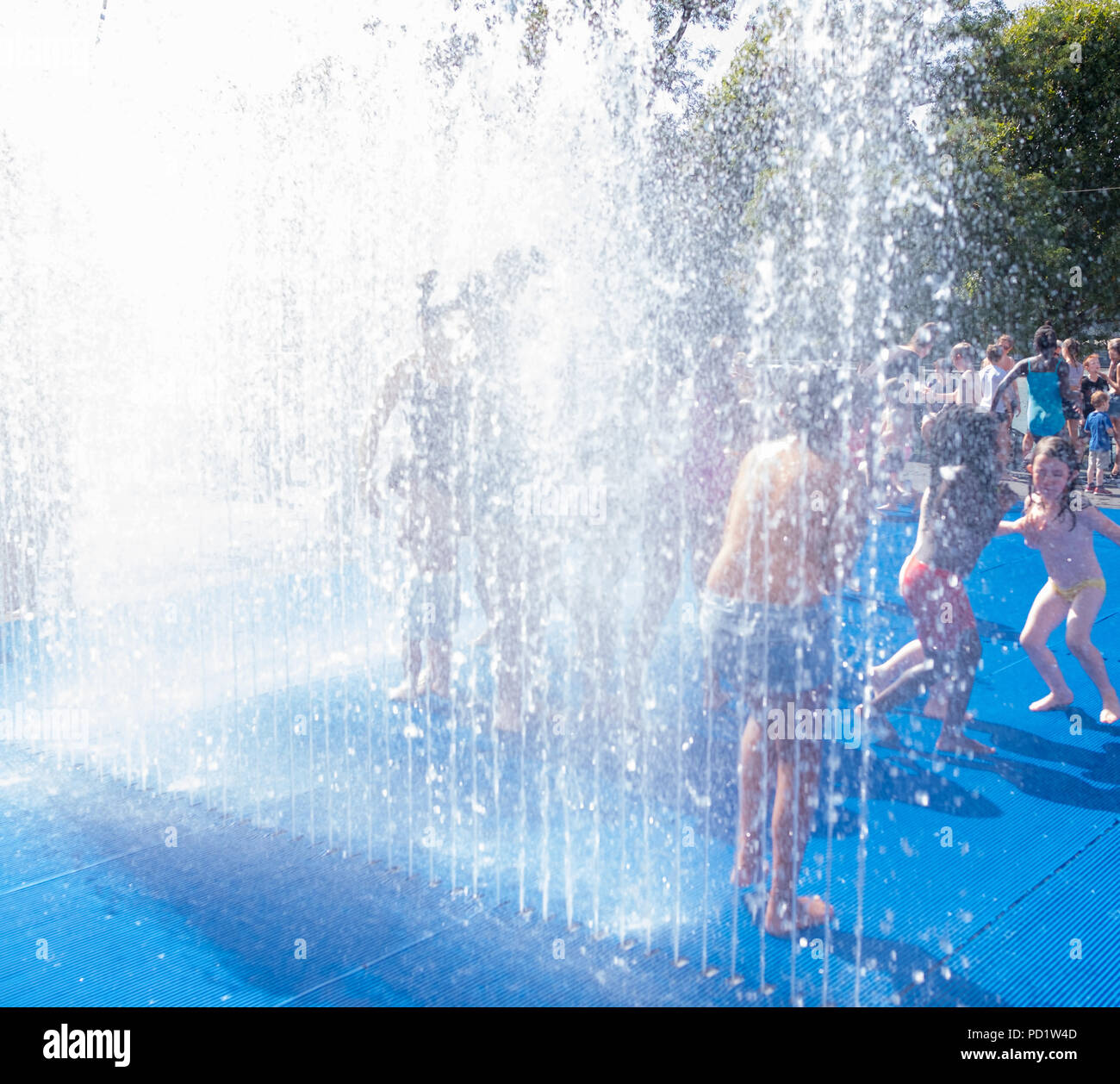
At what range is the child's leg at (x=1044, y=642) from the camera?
480 centimetres

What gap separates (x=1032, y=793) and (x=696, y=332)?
11.5 meters

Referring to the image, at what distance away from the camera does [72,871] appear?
3475mm

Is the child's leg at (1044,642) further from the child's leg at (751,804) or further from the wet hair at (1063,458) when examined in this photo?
the child's leg at (751,804)

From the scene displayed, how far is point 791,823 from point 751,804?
0.23 meters

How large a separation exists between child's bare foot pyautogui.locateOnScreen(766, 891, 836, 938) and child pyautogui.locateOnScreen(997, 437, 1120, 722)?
2215 mm

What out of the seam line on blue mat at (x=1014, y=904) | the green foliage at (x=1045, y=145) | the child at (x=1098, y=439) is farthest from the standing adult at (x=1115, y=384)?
the seam line on blue mat at (x=1014, y=904)

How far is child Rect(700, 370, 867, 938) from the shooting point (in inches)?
114

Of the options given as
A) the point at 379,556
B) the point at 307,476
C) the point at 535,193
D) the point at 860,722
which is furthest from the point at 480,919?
the point at 307,476

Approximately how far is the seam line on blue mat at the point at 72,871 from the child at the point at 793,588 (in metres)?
2.14

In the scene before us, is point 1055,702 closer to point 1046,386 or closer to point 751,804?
point 751,804

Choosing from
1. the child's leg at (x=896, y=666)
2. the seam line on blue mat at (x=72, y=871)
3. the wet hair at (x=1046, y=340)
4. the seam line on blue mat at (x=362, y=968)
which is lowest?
the seam line on blue mat at (x=362, y=968)

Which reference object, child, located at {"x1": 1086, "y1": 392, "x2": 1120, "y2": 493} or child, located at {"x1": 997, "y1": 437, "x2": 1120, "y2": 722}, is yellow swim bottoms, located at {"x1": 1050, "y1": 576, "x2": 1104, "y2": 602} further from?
child, located at {"x1": 1086, "y1": 392, "x2": 1120, "y2": 493}

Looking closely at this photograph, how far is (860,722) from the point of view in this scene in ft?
15.1

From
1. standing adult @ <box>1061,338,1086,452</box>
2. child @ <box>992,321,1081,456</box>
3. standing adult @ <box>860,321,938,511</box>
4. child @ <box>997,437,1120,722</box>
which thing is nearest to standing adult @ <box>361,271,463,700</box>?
child @ <box>997,437,1120,722</box>
